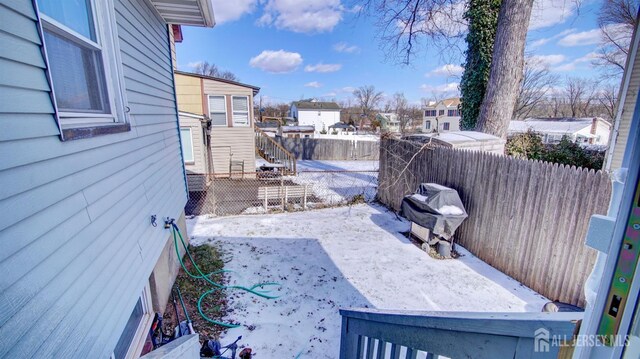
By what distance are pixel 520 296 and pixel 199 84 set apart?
38.8 feet

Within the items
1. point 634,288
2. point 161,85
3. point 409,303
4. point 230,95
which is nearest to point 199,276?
point 161,85

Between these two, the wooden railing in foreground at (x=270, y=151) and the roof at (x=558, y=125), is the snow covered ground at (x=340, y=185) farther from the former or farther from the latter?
the roof at (x=558, y=125)

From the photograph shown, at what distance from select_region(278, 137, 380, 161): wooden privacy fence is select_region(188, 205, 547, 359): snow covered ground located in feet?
50.1

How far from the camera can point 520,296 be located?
14.0 feet

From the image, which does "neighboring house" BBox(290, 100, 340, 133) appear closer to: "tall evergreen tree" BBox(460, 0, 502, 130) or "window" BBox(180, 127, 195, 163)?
"window" BBox(180, 127, 195, 163)

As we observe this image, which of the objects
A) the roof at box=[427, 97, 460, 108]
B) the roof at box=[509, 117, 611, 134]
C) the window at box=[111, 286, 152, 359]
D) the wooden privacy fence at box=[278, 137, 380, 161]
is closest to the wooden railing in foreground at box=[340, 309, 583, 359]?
the window at box=[111, 286, 152, 359]

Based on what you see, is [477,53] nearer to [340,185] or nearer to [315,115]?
[340,185]

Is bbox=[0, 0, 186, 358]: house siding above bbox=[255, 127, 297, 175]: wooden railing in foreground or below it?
above

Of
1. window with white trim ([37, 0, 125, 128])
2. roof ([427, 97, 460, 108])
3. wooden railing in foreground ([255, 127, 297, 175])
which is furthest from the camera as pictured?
roof ([427, 97, 460, 108])

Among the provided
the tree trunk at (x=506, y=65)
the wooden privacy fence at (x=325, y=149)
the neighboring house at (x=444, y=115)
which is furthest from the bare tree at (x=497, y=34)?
the neighboring house at (x=444, y=115)

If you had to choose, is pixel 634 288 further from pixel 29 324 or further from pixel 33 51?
pixel 33 51

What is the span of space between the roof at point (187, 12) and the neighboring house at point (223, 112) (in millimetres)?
6524

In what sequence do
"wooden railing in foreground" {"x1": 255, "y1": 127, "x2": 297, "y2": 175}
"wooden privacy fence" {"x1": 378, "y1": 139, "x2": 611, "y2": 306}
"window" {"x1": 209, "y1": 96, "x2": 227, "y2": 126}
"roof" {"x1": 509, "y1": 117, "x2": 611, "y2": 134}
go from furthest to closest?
"roof" {"x1": 509, "y1": 117, "x2": 611, "y2": 134} → "wooden railing in foreground" {"x1": 255, "y1": 127, "x2": 297, "y2": 175} → "window" {"x1": 209, "y1": 96, "x2": 227, "y2": 126} → "wooden privacy fence" {"x1": 378, "y1": 139, "x2": 611, "y2": 306}

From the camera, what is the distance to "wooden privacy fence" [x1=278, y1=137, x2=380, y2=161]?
2198 cm
